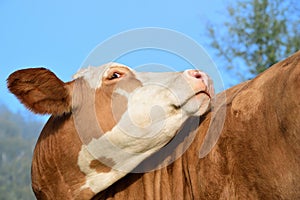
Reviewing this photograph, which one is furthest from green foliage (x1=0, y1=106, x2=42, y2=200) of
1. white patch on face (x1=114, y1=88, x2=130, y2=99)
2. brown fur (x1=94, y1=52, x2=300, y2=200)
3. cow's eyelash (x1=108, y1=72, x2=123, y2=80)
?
brown fur (x1=94, y1=52, x2=300, y2=200)

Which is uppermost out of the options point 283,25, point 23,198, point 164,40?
point 283,25

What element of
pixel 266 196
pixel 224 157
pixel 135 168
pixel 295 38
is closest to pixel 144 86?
pixel 135 168

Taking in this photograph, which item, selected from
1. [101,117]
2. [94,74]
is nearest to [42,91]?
[94,74]

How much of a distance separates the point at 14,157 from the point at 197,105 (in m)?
41.4

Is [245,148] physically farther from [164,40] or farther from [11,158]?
[11,158]

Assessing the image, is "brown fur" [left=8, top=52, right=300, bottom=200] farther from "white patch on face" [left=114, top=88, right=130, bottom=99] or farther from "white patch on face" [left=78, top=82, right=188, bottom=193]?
"white patch on face" [left=114, top=88, right=130, bottom=99]

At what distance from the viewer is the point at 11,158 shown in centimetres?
4566

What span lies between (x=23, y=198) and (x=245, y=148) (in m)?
33.5

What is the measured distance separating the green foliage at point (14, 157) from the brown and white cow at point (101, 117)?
93.6 feet

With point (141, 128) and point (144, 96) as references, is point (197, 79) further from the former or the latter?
point (141, 128)

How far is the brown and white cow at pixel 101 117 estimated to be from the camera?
5707mm

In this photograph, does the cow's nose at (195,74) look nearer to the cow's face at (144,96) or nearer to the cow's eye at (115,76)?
the cow's face at (144,96)

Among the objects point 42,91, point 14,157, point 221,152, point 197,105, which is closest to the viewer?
point 221,152

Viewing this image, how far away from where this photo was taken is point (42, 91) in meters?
6.05
